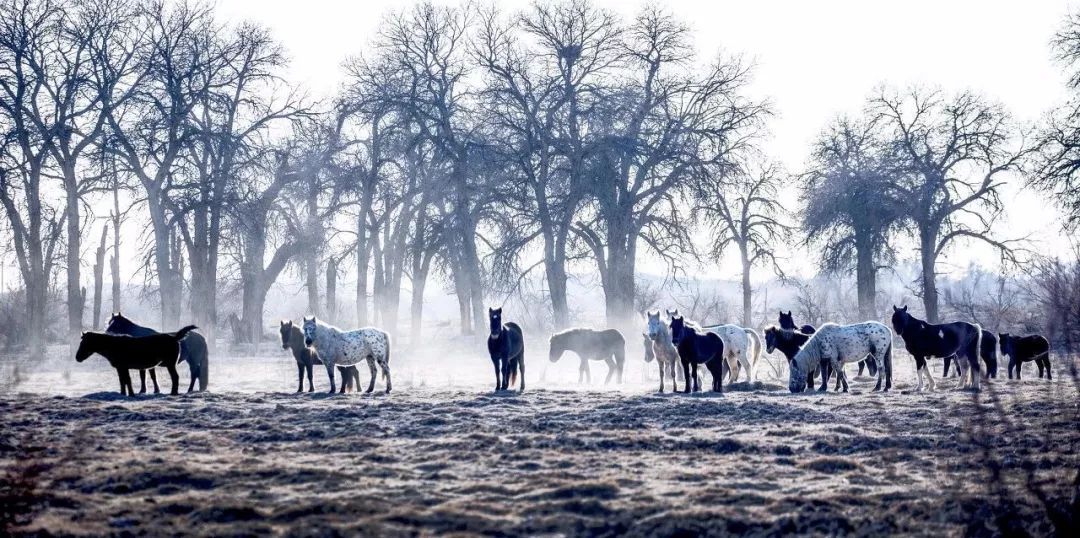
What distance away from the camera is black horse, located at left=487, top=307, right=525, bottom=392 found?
18.7m

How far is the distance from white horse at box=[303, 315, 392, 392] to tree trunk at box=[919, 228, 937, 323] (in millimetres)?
25667

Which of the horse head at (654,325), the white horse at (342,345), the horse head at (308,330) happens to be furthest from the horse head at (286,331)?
the horse head at (654,325)

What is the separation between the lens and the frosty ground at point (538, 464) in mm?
7395

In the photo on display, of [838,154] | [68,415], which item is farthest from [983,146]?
[68,415]

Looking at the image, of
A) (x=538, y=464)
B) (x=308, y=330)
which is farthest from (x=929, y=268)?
(x=538, y=464)

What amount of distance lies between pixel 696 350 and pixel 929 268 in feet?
77.5

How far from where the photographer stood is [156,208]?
31.3m

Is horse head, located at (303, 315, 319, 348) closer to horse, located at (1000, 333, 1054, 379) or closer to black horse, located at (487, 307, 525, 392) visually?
black horse, located at (487, 307, 525, 392)

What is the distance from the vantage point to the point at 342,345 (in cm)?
1812

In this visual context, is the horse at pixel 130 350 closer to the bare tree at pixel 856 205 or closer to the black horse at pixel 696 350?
the black horse at pixel 696 350

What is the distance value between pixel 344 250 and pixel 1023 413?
30.9 meters

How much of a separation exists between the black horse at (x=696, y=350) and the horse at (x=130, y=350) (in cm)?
838

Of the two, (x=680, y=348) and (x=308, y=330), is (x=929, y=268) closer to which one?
(x=680, y=348)

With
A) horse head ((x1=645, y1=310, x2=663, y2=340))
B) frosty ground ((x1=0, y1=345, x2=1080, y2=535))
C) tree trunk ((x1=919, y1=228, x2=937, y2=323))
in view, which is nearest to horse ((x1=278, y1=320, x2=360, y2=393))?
frosty ground ((x1=0, y1=345, x2=1080, y2=535))
